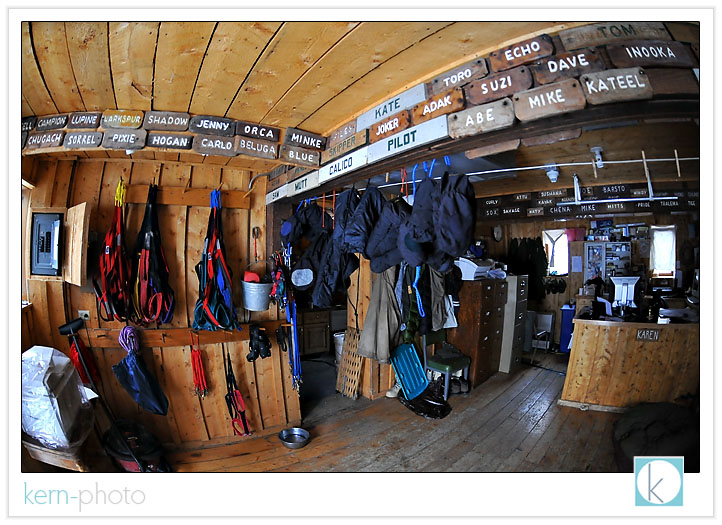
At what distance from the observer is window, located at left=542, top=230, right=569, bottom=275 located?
152 inches

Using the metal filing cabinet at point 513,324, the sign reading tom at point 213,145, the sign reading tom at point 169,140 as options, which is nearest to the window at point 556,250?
the metal filing cabinet at point 513,324

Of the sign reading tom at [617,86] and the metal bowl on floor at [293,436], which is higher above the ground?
the sign reading tom at [617,86]

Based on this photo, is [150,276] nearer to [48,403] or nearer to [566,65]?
[48,403]

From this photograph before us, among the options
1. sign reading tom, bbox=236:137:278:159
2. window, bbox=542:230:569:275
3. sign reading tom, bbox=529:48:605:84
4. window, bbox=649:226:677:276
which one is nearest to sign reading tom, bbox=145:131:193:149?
sign reading tom, bbox=236:137:278:159

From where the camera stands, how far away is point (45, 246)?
5.25 ft

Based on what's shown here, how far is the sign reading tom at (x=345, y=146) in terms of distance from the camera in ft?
4.33

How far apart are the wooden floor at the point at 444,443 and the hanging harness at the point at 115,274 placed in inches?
37.4

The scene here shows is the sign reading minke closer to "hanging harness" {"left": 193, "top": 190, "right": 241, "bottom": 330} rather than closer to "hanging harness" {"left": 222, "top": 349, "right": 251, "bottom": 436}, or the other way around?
"hanging harness" {"left": 193, "top": 190, "right": 241, "bottom": 330}

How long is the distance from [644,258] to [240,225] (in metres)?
2.18

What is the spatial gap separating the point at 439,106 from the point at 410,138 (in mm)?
135
